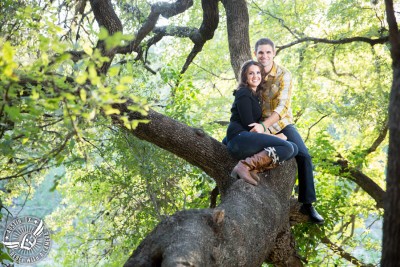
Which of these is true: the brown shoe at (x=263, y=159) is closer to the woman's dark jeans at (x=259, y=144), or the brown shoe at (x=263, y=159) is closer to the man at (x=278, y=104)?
the woman's dark jeans at (x=259, y=144)

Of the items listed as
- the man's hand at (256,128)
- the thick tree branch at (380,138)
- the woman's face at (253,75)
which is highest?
the woman's face at (253,75)

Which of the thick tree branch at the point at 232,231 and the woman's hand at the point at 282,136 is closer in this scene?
the thick tree branch at the point at 232,231

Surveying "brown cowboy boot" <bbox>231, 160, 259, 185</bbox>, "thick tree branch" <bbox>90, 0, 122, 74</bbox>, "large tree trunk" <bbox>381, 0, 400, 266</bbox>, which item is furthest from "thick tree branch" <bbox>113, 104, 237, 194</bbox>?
"large tree trunk" <bbox>381, 0, 400, 266</bbox>

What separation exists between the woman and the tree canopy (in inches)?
6.8

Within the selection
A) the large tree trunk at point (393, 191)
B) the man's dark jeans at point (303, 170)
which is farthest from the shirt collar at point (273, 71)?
the large tree trunk at point (393, 191)

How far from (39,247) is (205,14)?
8.16 m

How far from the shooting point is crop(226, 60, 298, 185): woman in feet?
14.4

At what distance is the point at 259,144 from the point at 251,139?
7 centimetres

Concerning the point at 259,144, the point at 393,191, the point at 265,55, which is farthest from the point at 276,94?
the point at 393,191

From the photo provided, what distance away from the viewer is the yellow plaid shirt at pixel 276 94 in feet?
15.8

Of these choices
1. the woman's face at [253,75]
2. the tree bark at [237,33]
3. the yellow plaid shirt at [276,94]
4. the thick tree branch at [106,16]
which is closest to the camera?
the woman's face at [253,75]

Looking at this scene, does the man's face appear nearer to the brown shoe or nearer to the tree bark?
the brown shoe

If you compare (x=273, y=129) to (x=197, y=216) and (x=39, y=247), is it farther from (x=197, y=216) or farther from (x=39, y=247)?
(x=39, y=247)

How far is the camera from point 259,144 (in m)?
4.38
